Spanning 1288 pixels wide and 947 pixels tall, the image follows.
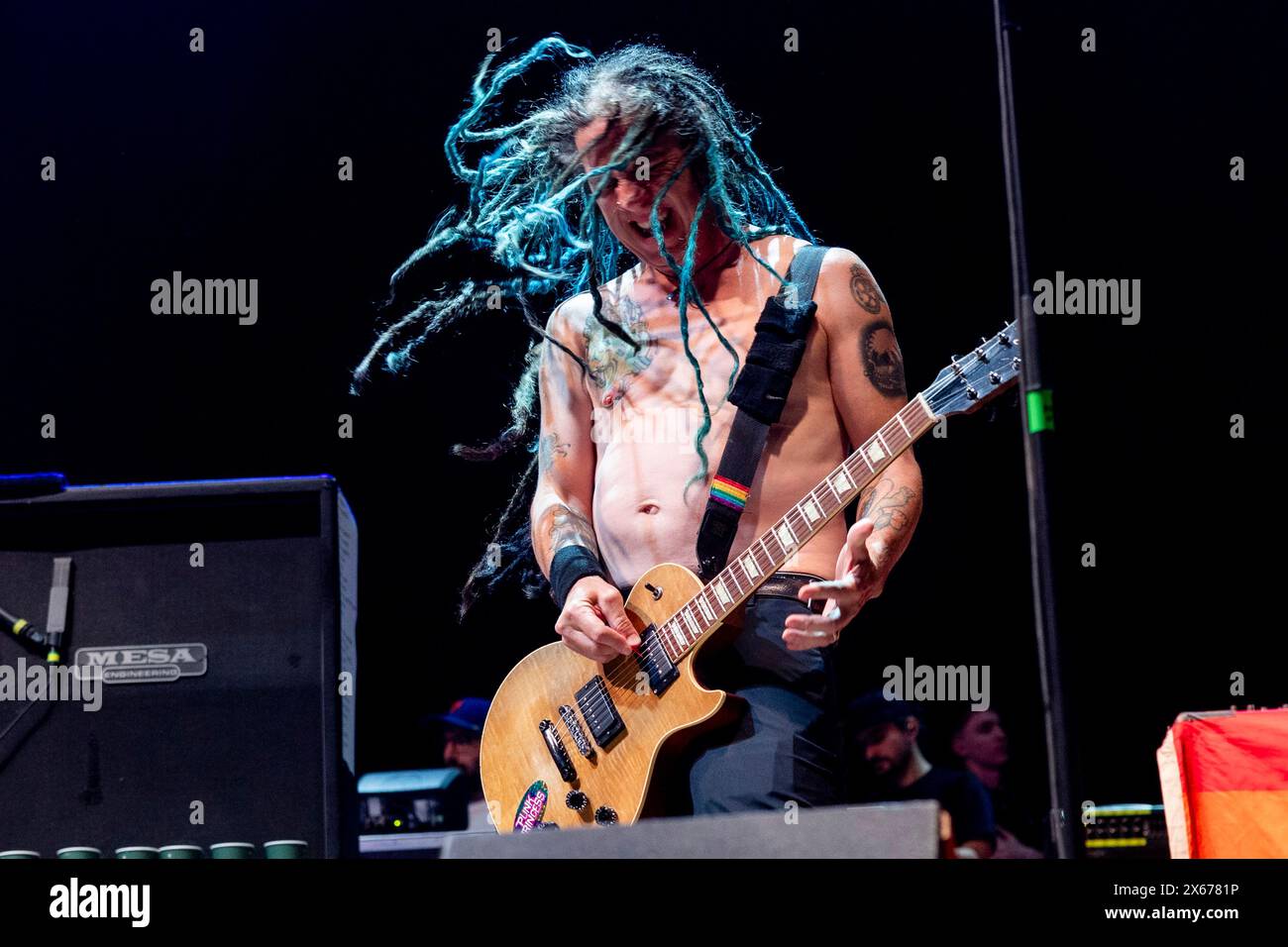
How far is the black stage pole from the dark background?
2003 millimetres

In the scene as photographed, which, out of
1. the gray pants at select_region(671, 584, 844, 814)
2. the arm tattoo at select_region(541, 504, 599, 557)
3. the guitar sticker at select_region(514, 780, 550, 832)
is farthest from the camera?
the arm tattoo at select_region(541, 504, 599, 557)

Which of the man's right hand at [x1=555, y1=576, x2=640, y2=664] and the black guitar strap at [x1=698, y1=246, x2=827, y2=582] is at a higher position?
the black guitar strap at [x1=698, y1=246, x2=827, y2=582]

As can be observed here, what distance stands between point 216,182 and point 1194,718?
11.2 ft

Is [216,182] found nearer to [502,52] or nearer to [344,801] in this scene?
[502,52]

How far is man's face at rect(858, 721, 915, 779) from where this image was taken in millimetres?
4684

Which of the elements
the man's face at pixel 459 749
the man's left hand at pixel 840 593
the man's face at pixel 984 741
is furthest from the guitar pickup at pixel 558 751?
the man's face at pixel 984 741

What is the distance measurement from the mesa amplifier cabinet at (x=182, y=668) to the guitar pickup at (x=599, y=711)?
1.59 ft

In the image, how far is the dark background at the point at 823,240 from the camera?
4066 mm

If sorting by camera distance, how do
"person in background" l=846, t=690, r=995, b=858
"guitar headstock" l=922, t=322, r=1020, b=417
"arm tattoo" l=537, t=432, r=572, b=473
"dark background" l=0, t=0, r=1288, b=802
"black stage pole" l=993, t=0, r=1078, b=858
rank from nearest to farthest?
"black stage pole" l=993, t=0, r=1078, b=858 < "guitar headstock" l=922, t=322, r=1020, b=417 < "arm tattoo" l=537, t=432, r=572, b=473 < "dark background" l=0, t=0, r=1288, b=802 < "person in background" l=846, t=690, r=995, b=858

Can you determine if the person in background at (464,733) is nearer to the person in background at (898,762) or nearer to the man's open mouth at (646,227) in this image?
the person in background at (898,762)

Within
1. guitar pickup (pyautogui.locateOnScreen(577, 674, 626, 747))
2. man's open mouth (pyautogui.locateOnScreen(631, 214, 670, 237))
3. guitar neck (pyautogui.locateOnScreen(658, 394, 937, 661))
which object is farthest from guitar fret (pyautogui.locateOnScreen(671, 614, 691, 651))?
man's open mouth (pyautogui.locateOnScreen(631, 214, 670, 237))

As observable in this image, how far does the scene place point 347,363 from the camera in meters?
4.31

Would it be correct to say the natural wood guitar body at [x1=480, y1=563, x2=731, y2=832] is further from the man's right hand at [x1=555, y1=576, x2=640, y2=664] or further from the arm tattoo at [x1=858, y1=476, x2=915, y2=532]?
the arm tattoo at [x1=858, y1=476, x2=915, y2=532]
